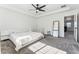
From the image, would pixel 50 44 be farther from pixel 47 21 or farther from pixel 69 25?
pixel 69 25

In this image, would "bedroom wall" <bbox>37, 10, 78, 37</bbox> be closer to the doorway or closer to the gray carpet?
the doorway

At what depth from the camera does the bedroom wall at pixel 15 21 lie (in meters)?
1.44

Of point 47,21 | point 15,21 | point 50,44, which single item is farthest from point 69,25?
point 15,21

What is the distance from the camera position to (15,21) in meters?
1.57

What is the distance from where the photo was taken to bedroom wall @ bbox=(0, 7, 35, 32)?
1.44 m

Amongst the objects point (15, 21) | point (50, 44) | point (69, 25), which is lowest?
point (50, 44)

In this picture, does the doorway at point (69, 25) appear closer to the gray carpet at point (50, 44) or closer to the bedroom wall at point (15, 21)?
the gray carpet at point (50, 44)

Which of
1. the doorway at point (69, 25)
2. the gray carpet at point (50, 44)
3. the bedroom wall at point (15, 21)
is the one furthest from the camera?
the doorway at point (69, 25)

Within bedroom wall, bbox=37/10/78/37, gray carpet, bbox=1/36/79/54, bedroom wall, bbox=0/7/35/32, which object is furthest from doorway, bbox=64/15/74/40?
bedroom wall, bbox=0/7/35/32

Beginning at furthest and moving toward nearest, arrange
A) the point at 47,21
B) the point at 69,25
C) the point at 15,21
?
the point at 69,25
the point at 47,21
the point at 15,21

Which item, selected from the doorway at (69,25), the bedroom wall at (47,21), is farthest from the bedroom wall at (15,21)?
the doorway at (69,25)

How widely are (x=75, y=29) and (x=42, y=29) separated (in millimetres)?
1748
